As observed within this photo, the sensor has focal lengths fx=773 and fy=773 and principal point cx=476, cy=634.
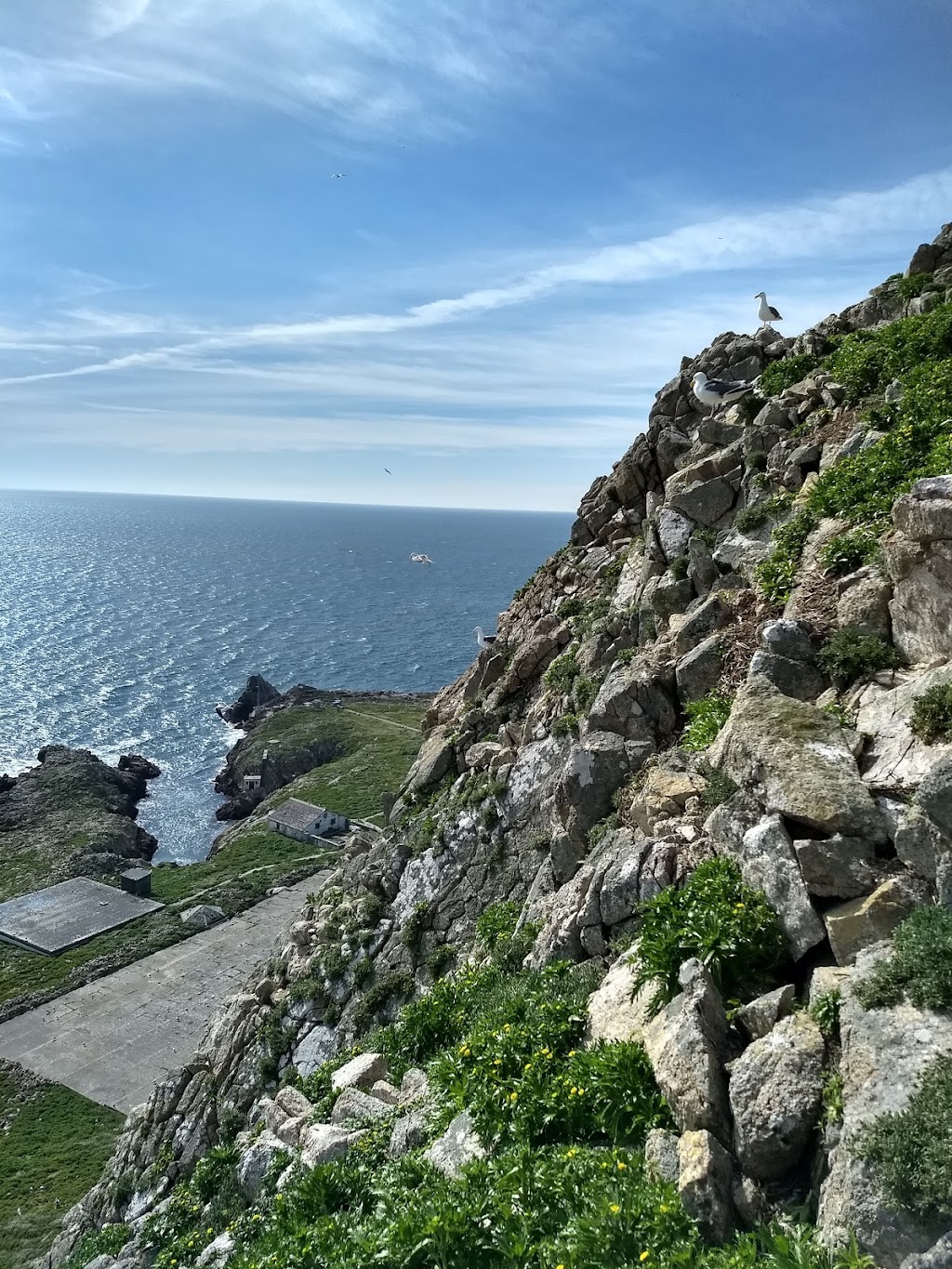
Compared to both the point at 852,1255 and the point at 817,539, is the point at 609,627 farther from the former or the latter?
the point at 852,1255

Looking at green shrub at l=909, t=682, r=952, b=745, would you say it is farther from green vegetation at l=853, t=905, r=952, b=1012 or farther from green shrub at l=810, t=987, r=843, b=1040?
green shrub at l=810, t=987, r=843, b=1040

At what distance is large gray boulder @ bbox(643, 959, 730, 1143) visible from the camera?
6797 millimetres

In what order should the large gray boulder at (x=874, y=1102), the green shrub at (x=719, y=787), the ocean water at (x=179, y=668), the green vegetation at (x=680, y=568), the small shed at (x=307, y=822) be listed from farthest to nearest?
the ocean water at (x=179, y=668) < the small shed at (x=307, y=822) < the green vegetation at (x=680, y=568) < the green shrub at (x=719, y=787) < the large gray boulder at (x=874, y=1102)

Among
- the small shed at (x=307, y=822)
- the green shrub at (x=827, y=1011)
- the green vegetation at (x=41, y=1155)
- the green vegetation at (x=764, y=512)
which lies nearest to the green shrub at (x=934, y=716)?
the green shrub at (x=827, y=1011)

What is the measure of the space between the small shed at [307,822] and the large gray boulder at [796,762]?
234ft

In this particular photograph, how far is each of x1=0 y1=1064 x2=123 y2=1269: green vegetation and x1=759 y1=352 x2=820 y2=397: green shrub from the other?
3676 cm

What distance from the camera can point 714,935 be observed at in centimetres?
814

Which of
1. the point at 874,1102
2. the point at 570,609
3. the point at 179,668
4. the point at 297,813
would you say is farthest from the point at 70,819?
the point at 874,1102

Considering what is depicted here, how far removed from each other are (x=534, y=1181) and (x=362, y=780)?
278 ft

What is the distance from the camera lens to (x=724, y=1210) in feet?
20.3

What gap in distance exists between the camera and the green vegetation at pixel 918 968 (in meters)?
6.09

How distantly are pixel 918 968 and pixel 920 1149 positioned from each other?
1.42m

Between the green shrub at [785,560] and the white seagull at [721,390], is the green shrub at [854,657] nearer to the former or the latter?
the green shrub at [785,560]

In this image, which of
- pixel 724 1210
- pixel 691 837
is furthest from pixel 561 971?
pixel 724 1210
